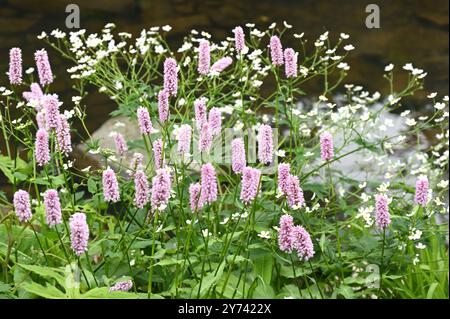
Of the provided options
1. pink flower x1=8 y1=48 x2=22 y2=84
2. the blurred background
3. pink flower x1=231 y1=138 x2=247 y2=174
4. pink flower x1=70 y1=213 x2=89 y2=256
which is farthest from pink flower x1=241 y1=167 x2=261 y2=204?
the blurred background

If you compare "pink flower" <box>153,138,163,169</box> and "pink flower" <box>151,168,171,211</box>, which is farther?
"pink flower" <box>153,138,163,169</box>

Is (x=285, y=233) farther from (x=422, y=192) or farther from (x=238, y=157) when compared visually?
(x=422, y=192)

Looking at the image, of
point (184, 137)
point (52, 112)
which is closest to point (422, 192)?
point (184, 137)

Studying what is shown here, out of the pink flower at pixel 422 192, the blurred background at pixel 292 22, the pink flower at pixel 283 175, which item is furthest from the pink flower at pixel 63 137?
the blurred background at pixel 292 22

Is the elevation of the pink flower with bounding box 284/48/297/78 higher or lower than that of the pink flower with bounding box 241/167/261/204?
higher

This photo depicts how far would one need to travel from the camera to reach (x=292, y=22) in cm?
495

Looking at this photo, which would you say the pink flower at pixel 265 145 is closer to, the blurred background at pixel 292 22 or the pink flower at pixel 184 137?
the pink flower at pixel 184 137

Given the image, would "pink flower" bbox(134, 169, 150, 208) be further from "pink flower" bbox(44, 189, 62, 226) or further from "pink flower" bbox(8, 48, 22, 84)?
"pink flower" bbox(8, 48, 22, 84)

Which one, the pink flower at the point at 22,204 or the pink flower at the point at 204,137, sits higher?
the pink flower at the point at 204,137

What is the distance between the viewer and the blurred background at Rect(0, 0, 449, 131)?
174 inches

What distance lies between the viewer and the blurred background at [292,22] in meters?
4.42

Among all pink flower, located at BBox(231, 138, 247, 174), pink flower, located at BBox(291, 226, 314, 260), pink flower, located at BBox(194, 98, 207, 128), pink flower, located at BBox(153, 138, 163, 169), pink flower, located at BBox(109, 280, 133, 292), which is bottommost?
pink flower, located at BBox(109, 280, 133, 292)
